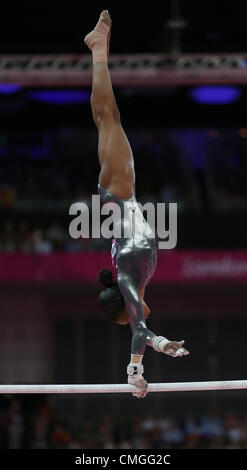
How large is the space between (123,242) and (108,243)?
7.86 metres

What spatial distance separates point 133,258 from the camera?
676 cm

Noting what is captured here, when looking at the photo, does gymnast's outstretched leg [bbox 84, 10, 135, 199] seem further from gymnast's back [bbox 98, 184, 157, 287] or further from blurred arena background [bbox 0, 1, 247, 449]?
blurred arena background [bbox 0, 1, 247, 449]

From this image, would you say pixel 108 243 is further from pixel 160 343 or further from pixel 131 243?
pixel 160 343

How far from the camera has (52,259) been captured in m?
14.0

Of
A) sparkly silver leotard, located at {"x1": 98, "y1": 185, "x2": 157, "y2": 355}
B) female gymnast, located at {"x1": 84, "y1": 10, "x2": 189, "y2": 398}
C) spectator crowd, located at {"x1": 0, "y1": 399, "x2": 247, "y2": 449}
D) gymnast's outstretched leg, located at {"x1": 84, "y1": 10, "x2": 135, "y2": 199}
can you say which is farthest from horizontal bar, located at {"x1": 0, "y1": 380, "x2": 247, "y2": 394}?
spectator crowd, located at {"x1": 0, "y1": 399, "x2": 247, "y2": 449}

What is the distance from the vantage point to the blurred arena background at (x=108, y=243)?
14.0m

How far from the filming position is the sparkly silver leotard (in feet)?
21.9
